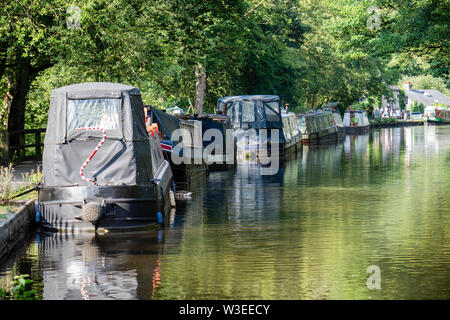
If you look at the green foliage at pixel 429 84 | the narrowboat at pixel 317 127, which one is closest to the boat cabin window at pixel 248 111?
the narrowboat at pixel 317 127

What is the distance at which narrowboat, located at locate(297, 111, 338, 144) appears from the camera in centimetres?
5672

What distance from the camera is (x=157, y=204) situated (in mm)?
16328

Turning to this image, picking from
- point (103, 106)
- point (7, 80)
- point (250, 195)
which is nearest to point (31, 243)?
point (103, 106)

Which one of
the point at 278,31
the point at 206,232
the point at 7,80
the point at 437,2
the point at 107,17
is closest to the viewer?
the point at 206,232

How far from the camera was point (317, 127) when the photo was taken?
5944cm

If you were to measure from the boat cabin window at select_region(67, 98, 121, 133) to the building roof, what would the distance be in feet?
520

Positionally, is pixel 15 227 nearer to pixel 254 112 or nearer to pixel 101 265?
pixel 101 265

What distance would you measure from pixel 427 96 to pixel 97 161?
166489mm

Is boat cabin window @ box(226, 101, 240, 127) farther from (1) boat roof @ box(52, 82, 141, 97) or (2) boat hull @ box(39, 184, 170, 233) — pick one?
(2) boat hull @ box(39, 184, 170, 233)

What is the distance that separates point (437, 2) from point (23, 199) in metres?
30.0

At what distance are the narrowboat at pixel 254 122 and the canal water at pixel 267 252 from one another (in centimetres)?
1454

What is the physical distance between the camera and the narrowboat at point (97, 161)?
626 inches

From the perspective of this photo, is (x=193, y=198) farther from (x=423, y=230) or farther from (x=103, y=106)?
(x=423, y=230)

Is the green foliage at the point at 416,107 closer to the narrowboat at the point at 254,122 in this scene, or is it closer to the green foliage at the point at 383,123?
the green foliage at the point at 383,123
